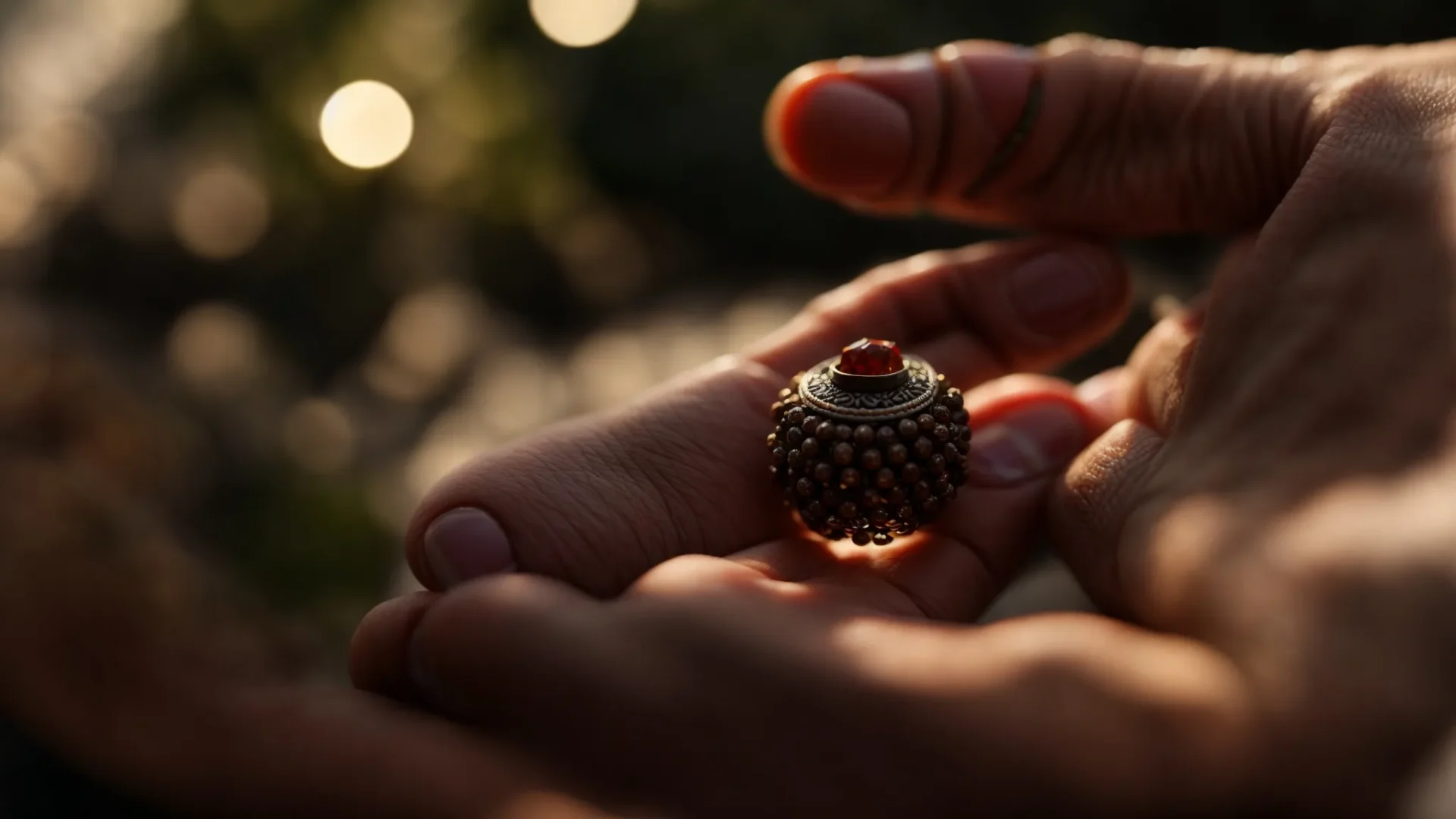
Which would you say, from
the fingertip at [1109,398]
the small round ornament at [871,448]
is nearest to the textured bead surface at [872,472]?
the small round ornament at [871,448]

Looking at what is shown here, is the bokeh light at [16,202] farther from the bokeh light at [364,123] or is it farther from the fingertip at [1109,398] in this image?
the fingertip at [1109,398]

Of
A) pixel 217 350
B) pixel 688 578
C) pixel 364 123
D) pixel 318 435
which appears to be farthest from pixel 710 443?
pixel 217 350

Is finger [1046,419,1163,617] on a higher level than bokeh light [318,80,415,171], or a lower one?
lower

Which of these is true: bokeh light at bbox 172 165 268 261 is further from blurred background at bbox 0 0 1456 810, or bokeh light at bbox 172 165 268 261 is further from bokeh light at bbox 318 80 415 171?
bokeh light at bbox 318 80 415 171

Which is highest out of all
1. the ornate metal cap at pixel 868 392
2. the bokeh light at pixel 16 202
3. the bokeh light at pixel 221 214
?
the bokeh light at pixel 16 202

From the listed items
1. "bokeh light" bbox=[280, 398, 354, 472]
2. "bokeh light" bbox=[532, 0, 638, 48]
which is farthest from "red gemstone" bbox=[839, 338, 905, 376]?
"bokeh light" bbox=[532, 0, 638, 48]

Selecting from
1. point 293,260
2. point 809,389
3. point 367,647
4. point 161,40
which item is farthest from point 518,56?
point 367,647

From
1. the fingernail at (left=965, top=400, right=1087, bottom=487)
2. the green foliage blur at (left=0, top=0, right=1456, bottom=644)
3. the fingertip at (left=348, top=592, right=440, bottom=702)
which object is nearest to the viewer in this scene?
the fingertip at (left=348, top=592, right=440, bottom=702)

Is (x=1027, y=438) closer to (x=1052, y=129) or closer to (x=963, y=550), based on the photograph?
(x=963, y=550)

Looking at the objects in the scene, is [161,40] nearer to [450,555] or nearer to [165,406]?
[165,406]
